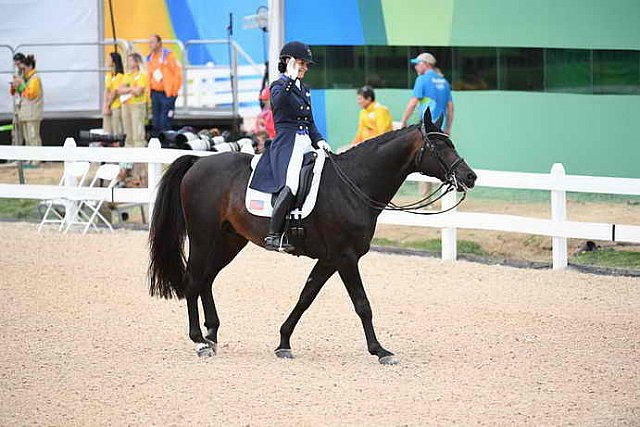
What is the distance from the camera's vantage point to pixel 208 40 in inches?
910

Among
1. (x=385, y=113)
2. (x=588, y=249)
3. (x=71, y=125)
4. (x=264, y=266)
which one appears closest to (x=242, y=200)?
(x=264, y=266)

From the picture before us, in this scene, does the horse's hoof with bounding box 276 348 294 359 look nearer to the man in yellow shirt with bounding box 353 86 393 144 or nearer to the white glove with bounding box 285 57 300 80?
the white glove with bounding box 285 57 300 80

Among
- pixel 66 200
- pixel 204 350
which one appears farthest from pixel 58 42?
pixel 204 350

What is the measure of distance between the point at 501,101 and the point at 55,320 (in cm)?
922

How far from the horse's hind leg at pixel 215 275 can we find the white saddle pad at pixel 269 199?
23.4 inches

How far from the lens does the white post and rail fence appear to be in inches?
535

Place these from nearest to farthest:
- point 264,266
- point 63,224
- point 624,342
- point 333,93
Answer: point 624,342 < point 264,266 < point 63,224 < point 333,93

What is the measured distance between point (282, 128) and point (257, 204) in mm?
612

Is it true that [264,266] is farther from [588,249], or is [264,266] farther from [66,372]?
[66,372]

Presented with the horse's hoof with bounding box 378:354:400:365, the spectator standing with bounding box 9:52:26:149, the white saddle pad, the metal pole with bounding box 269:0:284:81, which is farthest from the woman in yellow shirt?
the horse's hoof with bounding box 378:354:400:365

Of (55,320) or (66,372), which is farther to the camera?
(55,320)

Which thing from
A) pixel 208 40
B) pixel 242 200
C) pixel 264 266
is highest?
pixel 208 40

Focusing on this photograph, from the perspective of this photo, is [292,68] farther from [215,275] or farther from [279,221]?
[215,275]

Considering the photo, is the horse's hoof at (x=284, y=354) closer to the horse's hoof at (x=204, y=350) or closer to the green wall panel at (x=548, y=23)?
the horse's hoof at (x=204, y=350)
